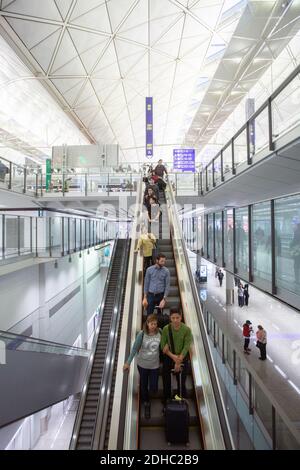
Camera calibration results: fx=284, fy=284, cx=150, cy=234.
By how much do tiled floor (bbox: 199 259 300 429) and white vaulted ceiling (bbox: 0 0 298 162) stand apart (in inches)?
670

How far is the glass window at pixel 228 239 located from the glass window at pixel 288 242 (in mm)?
3520

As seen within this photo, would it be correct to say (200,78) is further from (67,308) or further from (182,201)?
(67,308)

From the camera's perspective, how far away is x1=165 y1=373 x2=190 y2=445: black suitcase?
3518mm

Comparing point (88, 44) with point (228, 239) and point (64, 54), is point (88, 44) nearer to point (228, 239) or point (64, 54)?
point (64, 54)

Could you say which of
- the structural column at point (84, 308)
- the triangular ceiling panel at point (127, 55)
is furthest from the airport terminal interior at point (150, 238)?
the structural column at point (84, 308)

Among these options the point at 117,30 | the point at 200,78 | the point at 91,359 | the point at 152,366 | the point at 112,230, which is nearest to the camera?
the point at 152,366

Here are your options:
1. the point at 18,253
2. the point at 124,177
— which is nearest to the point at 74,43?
the point at 124,177

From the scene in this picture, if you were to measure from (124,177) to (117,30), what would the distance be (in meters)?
8.58

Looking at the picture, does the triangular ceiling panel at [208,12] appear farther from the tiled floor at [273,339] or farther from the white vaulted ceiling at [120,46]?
the tiled floor at [273,339]

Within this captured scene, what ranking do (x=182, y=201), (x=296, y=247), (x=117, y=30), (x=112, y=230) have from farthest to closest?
(x=112, y=230) < (x=182, y=201) < (x=117, y=30) < (x=296, y=247)

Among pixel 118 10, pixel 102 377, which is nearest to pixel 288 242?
pixel 102 377

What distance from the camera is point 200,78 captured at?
23.9 m

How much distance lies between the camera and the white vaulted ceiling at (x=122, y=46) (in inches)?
595
